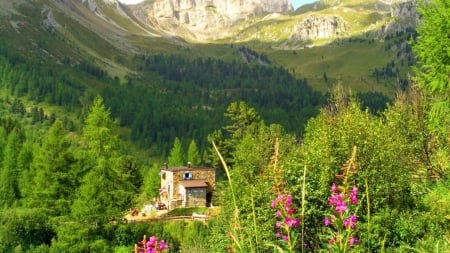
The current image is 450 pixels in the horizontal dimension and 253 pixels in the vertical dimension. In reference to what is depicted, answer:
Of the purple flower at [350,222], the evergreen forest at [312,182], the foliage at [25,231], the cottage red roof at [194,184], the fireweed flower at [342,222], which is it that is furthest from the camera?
the cottage red roof at [194,184]

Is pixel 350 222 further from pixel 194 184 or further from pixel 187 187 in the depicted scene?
pixel 194 184

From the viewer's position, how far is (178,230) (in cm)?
6303

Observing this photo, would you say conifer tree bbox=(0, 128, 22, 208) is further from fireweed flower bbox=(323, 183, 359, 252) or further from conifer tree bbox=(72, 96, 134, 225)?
fireweed flower bbox=(323, 183, 359, 252)

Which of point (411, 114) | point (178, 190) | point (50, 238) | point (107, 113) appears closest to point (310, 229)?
point (411, 114)

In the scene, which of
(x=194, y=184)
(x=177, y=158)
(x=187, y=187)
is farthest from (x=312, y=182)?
(x=177, y=158)

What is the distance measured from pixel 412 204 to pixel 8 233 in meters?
42.7

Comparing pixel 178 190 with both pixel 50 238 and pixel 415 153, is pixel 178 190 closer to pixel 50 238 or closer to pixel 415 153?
pixel 50 238

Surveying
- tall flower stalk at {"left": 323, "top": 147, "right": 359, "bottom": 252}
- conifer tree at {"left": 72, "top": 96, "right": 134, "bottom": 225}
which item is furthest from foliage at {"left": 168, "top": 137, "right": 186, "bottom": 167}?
tall flower stalk at {"left": 323, "top": 147, "right": 359, "bottom": 252}

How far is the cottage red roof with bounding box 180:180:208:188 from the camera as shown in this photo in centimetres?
8262

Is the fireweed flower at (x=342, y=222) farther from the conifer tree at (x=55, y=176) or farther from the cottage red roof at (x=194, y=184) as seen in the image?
the cottage red roof at (x=194, y=184)

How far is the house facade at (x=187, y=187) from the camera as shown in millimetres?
83375

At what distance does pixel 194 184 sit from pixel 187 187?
1635 mm

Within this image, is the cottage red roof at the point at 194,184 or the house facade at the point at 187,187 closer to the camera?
the cottage red roof at the point at 194,184

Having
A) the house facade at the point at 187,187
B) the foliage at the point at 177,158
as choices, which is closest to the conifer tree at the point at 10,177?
the house facade at the point at 187,187
